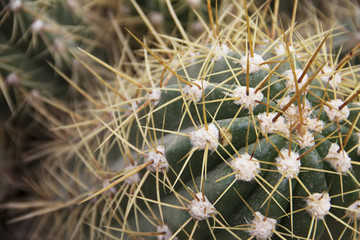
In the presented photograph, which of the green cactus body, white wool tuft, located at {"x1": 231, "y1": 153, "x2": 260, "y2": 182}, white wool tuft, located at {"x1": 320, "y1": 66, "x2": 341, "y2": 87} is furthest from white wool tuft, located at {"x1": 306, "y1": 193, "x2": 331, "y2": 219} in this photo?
white wool tuft, located at {"x1": 320, "y1": 66, "x2": 341, "y2": 87}

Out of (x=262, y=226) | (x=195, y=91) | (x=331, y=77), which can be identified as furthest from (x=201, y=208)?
(x=331, y=77)

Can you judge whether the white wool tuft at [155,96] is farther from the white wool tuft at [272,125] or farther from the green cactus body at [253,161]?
the white wool tuft at [272,125]

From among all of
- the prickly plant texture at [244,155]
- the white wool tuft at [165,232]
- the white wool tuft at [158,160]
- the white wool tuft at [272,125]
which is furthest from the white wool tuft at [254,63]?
the white wool tuft at [165,232]

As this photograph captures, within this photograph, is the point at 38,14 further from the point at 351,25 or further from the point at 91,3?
the point at 351,25

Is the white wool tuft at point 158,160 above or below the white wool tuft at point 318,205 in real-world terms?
above

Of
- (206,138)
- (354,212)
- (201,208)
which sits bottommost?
(354,212)

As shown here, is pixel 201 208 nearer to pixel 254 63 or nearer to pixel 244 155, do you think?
pixel 244 155

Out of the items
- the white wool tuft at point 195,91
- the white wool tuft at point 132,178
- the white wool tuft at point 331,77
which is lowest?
the white wool tuft at point 132,178
